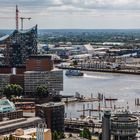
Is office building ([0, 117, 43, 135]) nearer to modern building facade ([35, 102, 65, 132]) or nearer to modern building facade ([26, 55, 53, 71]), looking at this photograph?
modern building facade ([35, 102, 65, 132])

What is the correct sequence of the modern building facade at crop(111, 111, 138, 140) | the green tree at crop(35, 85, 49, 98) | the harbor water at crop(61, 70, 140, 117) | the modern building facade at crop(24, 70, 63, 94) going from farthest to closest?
the modern building facade at crop(24, 70, 63, 94) < the green tree at crop(35, 85, 49, 98) < the harbor water at crop(61, 70, 140, 117) < the modern building facade at crop(111, 111, 138, 140)

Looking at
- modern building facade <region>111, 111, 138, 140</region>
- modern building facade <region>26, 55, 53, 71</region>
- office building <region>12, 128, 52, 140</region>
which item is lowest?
office building <region>12, 128, 52, 140</region>

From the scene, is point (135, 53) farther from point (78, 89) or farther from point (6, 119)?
point (6, 119)

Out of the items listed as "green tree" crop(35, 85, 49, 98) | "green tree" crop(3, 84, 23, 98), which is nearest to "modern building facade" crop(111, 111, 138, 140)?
"green tree" crop(35, 85, 49, 98)

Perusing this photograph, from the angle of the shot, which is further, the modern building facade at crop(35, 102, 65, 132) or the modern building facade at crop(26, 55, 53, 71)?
the modern building facade at crop(26, 55, 53, 71)

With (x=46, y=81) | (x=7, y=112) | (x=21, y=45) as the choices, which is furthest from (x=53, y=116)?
(x=21, y=45)

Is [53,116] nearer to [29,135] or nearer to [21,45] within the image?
[29,135]

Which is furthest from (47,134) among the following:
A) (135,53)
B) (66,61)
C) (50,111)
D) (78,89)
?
(135,53)
